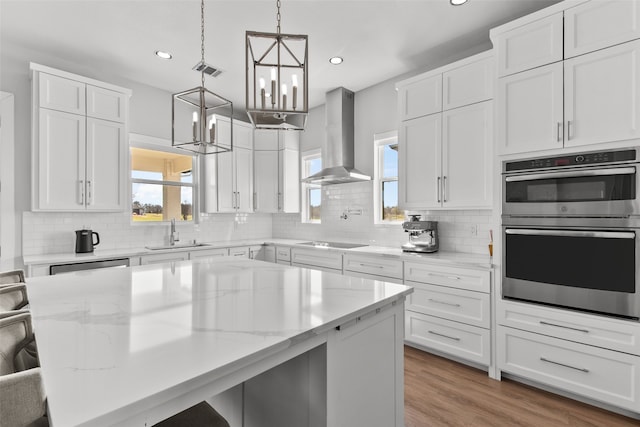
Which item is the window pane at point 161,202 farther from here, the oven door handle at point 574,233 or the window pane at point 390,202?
the oven door handle at point 574,233

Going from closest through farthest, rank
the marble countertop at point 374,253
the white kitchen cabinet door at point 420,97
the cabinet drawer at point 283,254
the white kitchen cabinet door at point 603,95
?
1. the white kitchen cabinet door at point 603,95
2. the marble countertop at point 374,253
3. the white kitchen cabinet door at point 420,97
4. the cabinet drawer at point 283,254

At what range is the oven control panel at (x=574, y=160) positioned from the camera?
2014 millimetres

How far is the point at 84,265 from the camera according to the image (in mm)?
3023

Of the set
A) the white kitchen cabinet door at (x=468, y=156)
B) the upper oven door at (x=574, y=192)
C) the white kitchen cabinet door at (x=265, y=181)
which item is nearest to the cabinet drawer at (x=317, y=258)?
the white kitchen cabinet door at (x=265, y=181)

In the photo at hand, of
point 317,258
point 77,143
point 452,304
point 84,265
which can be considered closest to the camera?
point 452,304

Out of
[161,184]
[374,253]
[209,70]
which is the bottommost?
[374,253]

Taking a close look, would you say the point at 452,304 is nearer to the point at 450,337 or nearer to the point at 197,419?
the point at 450,337

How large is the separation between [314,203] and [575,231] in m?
3.44

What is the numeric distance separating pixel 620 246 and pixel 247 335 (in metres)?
2.36

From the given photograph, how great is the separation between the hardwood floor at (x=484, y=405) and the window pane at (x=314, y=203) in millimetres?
2826

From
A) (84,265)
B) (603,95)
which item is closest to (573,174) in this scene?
(603,95)

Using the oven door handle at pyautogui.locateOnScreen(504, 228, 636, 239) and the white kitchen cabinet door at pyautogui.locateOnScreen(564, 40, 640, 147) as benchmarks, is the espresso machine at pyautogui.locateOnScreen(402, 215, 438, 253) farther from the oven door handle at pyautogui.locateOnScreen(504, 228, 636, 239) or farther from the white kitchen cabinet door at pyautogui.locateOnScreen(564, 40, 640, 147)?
the white kitchen cabinet door at pyautogui.locateOnScreen(564, 40, 640, 147)

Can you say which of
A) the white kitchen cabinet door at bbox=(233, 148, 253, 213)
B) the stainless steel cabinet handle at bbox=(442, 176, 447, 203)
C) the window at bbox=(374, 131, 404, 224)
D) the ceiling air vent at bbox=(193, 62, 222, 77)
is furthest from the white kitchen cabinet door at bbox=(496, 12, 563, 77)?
the white kitchen cabinet door at bbox=(233, 148, 253, 213)

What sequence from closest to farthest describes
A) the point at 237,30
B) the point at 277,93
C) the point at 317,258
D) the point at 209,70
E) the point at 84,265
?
the point at 277,93 → the point at 237,30 → the point at 84,265 → the point at 209,70 → the point at 317,258
